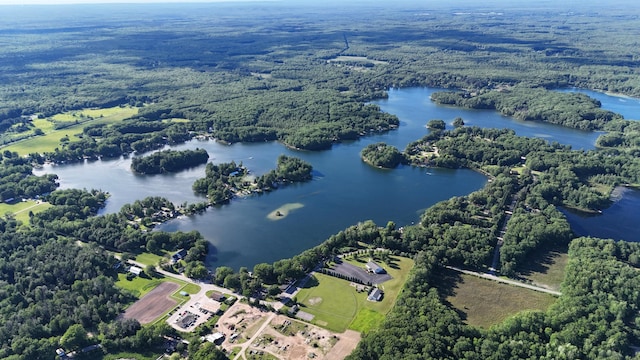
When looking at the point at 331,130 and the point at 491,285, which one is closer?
the point at 491,285

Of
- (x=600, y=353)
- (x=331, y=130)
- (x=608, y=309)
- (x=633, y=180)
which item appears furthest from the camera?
(x=331, y=130)

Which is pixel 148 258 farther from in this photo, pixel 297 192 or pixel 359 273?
pixel 297 192

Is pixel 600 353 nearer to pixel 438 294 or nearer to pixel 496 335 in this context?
pixel 496 335

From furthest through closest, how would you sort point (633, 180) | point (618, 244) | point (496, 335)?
point (633, 180), point (618, 244), point (496, 335)

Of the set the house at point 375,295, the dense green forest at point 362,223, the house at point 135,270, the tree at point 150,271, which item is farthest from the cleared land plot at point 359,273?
the house at point 135,270

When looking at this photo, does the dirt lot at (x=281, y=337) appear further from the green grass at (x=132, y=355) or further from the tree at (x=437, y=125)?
the tree at (x=437, y=125)

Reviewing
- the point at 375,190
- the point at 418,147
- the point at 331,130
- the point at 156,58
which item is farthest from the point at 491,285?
the point at 156,58
